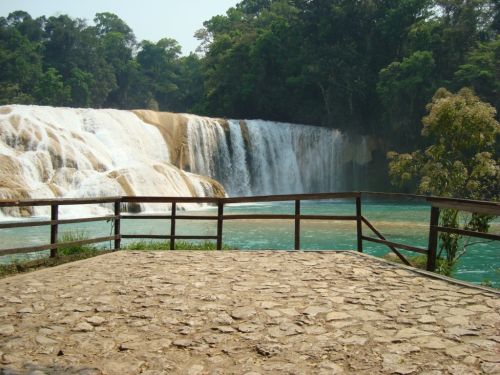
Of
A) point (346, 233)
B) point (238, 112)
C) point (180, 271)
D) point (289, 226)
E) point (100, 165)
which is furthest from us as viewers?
point (238, 112)

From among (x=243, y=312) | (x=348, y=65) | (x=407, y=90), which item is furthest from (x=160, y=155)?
(x=243, y=312)

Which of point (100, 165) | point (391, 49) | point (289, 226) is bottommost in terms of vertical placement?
point (289, 226)

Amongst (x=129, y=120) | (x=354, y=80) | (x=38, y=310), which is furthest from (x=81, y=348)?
(x=354, y=80)

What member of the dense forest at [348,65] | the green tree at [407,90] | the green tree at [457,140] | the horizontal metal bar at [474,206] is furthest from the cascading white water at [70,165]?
the dense forest at [348,65]

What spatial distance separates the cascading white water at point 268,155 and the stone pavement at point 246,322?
28.3 meters

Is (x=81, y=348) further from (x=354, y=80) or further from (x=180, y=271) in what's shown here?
(x=354, y=80)

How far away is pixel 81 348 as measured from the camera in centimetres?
491

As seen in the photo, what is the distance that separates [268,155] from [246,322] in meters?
Result: 34.0

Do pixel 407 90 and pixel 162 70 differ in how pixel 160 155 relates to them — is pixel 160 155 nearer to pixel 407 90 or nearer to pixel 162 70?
pixel 407 90

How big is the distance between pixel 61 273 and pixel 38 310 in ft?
6.94

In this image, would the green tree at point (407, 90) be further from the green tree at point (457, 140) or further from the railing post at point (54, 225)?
the railing post at point (54, 225)

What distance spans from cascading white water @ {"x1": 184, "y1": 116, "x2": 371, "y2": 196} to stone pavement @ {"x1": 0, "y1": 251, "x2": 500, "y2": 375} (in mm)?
28271

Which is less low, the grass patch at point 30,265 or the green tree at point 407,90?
the green tree at point 407,90

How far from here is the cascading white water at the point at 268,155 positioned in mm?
36438
